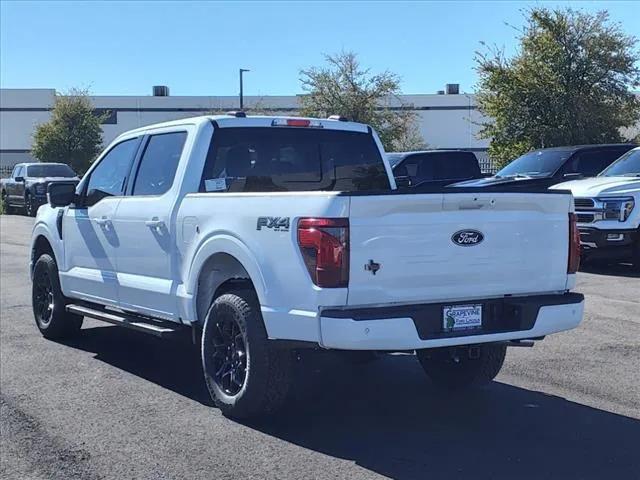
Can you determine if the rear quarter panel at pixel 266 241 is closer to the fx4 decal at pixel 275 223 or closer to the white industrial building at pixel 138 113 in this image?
the fx4 decal at pixel 275 223

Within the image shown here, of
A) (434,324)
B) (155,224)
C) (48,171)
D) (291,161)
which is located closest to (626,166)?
(291,161)

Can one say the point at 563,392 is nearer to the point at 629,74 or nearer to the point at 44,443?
the point at 44,443

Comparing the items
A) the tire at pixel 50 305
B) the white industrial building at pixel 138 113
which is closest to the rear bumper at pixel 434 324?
the tire at pixel 50 305

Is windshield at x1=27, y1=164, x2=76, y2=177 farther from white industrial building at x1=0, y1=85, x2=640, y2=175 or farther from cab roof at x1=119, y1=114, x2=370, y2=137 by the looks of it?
white industrial building at x1=0, y1=85, x2=640, y2=175

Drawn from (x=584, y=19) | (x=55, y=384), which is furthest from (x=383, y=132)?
(x=55, y=384)

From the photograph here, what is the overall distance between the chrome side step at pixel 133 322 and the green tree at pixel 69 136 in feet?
118

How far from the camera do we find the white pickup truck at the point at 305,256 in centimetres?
515

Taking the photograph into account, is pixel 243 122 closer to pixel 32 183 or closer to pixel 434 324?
pixel 434 324

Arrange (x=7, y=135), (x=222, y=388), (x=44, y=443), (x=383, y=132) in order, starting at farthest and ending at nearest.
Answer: (x=7, y=135) < (x=383, y=132) < (x=222, y=388) < (x=44, y=443)

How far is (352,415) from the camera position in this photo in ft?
20.1

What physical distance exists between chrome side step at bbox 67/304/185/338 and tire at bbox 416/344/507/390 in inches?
77.5

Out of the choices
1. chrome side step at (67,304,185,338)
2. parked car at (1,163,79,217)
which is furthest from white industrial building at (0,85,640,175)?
chrome side step at (67,304,185,338)

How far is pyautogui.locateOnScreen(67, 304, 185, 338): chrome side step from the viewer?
22.0 feet

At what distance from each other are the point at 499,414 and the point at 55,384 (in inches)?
143
